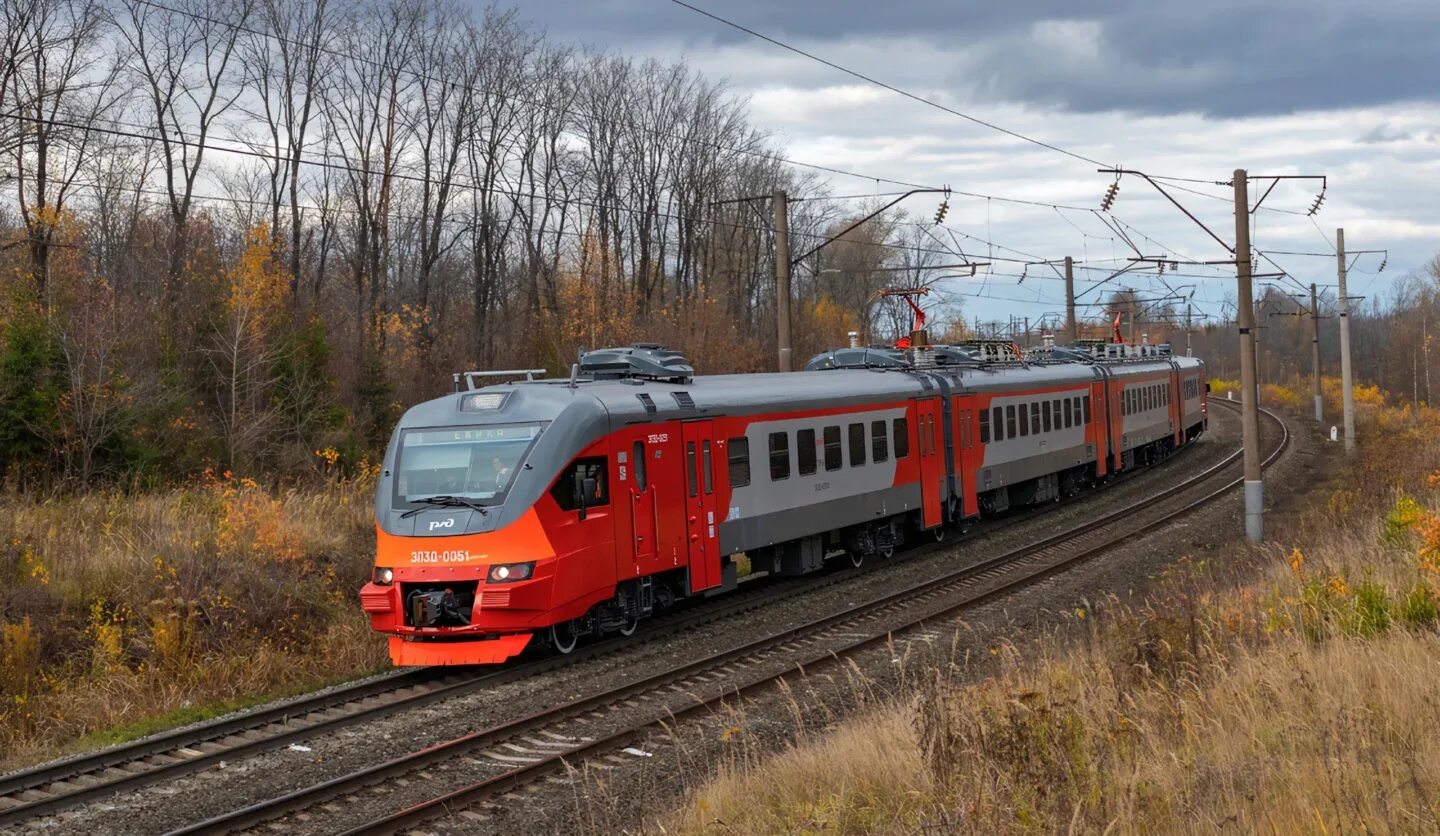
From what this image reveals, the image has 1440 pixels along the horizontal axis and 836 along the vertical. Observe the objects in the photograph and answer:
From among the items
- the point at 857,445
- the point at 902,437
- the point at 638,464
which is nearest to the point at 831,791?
the point at 638,464

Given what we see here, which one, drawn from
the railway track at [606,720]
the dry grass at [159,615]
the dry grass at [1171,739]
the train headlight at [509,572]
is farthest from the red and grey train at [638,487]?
the dry grass at [1171,739]

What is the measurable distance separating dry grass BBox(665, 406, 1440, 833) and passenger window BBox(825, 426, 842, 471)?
7.23 metres

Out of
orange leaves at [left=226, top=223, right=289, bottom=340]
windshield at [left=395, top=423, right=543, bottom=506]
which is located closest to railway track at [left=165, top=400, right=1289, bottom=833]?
windshield at [left=395, top=423, right=543, bottom=506]

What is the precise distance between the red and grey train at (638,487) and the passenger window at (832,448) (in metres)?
0.04

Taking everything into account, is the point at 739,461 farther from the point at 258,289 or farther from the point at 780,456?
the point at 258,289

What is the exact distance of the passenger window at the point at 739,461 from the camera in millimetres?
15742

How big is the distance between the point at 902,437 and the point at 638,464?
7597mm

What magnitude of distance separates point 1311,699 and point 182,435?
19.0m

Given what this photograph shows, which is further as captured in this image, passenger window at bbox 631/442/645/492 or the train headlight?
passenger window at bbox 631/442/645/492

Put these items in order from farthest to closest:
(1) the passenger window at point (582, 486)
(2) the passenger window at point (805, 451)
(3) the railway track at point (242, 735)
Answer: (2) the passenger window at point (805, 451) < (1) the passenger window at point (582, 486) < (3) the railway track at point (242, 735)

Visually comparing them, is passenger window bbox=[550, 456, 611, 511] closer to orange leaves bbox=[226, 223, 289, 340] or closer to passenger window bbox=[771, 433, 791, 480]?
passenger window bbox=[771, 433, 791, 480]

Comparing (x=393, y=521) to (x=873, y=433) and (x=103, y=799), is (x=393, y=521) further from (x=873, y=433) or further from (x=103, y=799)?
(x=873, y=433)

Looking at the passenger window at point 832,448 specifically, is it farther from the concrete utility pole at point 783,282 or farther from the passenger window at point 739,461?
the concrete utility pole at point 783,282

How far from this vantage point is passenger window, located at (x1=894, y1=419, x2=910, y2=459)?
797 inches
